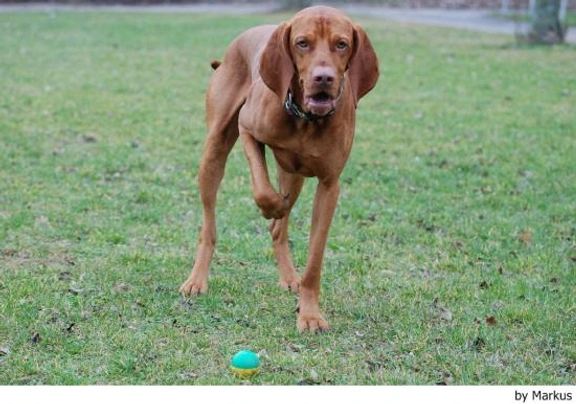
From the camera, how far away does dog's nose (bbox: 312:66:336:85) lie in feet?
16.5

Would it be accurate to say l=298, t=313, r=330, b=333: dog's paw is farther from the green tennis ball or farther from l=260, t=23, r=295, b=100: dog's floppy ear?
l=260, t=23, r=295, b=100: dog's floppy ear

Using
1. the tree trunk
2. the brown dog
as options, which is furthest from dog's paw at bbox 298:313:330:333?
the tree trunk

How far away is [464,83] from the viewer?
15883mm

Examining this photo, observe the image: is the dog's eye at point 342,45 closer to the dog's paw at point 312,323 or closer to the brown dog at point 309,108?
the brown dog at point 309,108

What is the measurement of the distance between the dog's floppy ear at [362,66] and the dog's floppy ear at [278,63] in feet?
1.14

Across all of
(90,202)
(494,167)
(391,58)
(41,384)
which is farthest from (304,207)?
(391,58)

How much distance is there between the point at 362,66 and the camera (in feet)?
17.8

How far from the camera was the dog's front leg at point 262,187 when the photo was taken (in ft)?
18.1

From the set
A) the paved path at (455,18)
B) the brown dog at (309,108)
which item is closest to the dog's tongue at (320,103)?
the brown dog at (309,108)

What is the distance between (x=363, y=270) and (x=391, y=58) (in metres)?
12.9

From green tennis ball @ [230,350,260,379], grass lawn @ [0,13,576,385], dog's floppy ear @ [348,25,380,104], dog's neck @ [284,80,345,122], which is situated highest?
dog's floppy ear @ [348,25,380,104]

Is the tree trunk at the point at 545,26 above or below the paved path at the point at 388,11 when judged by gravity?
above

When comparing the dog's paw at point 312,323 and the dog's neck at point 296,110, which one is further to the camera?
the dog's paw at point 312,323

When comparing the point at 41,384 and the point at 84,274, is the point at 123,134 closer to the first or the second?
the point at 84,274
